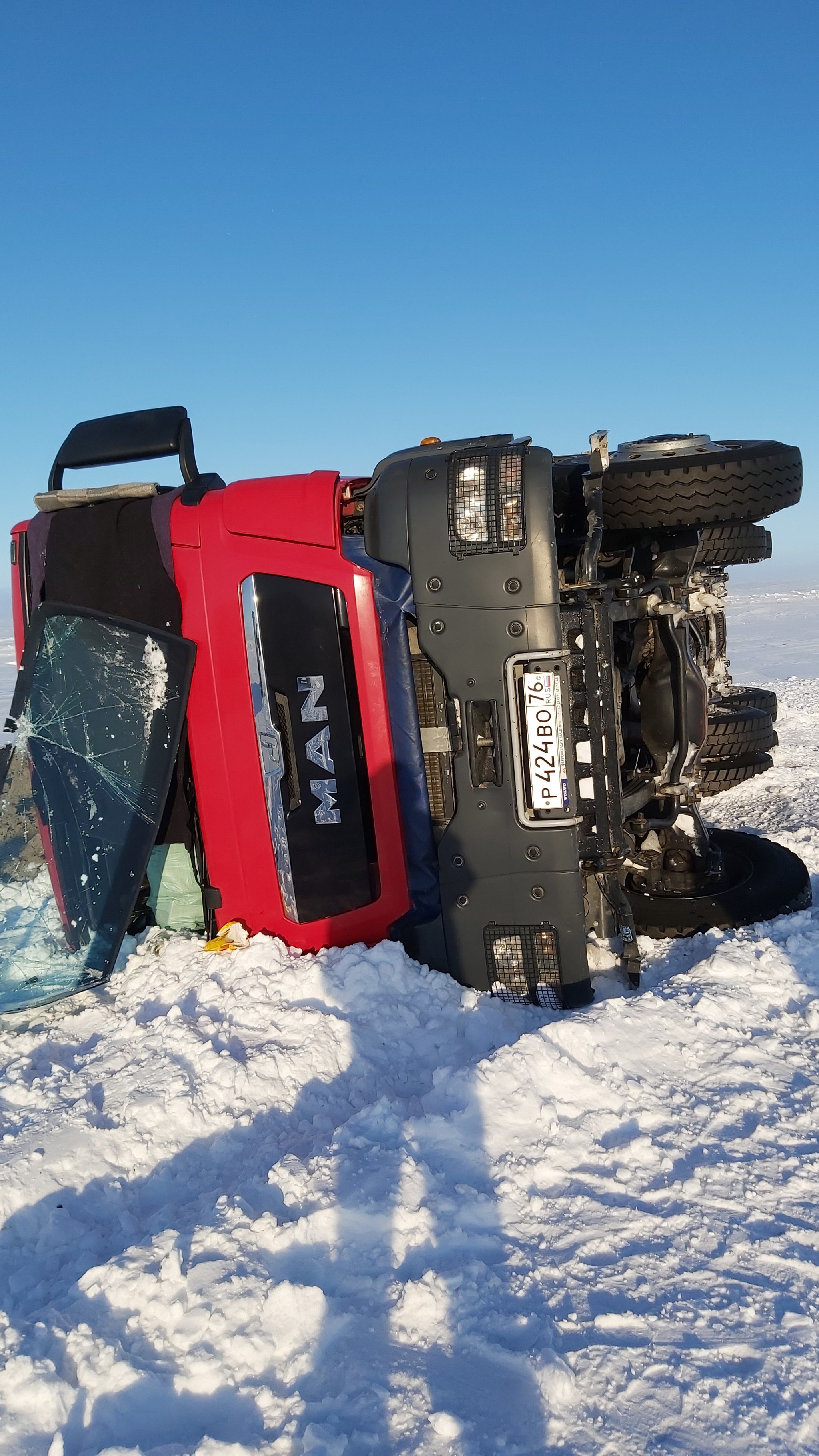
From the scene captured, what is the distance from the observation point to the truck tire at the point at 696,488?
12.5ft

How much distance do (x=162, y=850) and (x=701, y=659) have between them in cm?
245

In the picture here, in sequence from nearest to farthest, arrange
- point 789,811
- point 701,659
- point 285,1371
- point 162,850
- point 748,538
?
1. point 285,1371
2. point 162,850
3. point 701,659
4. point 748,538
5. point 789,811

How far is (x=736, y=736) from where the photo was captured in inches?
209

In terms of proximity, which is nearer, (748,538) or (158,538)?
(158,538)

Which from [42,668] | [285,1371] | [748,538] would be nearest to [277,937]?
[42,668]

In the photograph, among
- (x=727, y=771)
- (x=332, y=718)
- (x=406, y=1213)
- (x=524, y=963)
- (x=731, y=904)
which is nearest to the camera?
(x=406, y=1213)

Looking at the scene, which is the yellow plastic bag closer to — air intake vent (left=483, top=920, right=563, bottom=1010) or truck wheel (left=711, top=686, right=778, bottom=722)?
air intake vent (left=483, top=920, right=563, bottom=1010)

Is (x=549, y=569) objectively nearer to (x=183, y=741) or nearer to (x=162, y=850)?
(x=183, y=741)

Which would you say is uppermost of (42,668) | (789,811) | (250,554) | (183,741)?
(250,554)

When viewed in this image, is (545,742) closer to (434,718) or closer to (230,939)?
(434,718)

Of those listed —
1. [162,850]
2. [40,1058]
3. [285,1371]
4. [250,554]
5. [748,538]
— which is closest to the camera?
[285,1371]

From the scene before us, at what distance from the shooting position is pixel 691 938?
12.1 feet

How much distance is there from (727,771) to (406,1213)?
3.73 metres

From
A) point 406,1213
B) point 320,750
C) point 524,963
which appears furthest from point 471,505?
point 406,1213
